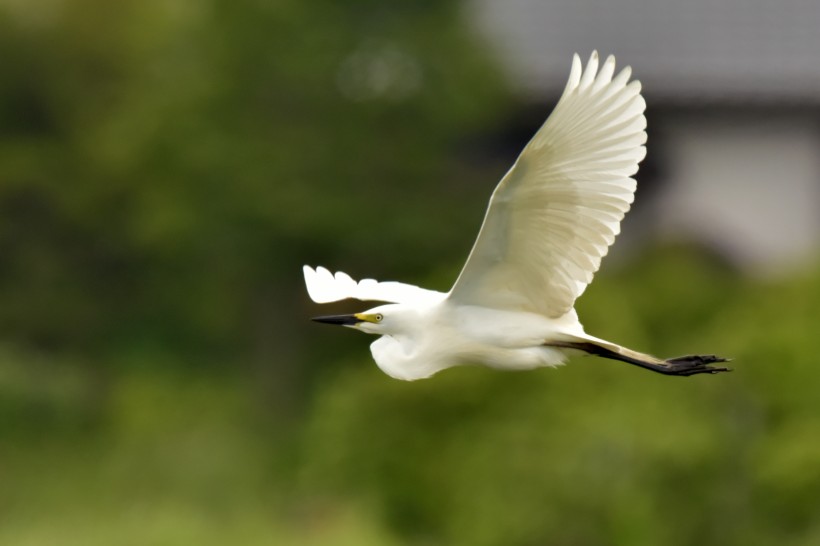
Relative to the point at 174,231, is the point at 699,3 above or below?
above

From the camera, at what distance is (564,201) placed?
6512mm

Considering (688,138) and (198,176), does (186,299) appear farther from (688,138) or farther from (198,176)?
(688,138)

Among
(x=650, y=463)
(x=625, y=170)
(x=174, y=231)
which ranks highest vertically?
(x=174, y=231)

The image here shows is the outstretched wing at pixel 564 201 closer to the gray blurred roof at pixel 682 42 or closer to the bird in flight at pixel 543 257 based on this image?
the bird in flight at pixel 543 257

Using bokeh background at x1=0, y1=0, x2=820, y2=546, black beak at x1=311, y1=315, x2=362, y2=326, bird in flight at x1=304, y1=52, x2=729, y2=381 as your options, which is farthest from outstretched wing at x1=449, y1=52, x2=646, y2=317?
bokeh background at x1=0, y1=0, x2=820, y2=546

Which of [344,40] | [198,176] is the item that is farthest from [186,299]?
[344,40]

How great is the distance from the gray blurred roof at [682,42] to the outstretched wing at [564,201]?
509 inches

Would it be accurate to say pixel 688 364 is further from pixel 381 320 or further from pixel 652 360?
pixel 381 320

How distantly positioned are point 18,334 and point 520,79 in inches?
217

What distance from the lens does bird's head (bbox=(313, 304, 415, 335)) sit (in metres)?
6.96

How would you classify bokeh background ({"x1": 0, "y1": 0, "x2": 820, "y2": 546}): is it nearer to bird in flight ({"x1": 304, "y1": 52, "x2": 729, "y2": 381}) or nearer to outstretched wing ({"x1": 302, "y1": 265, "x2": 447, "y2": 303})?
outstretched wing ({"x1": 302, "y1": 265, "x2": 447, "y2": 303})

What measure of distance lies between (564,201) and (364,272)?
37.6ft

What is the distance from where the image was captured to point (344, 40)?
55.3 ft

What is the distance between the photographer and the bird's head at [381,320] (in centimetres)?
696
